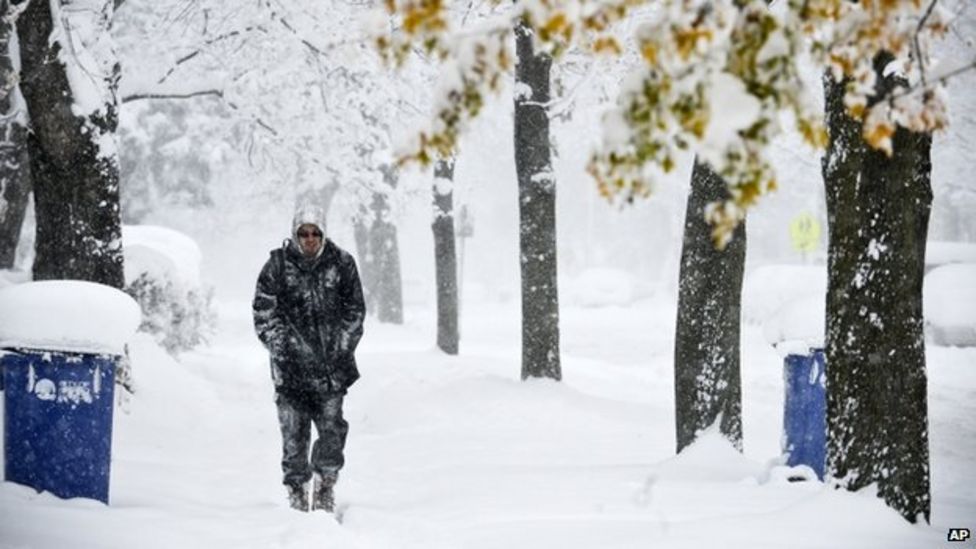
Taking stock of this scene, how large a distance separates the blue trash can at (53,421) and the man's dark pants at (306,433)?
4.01ft

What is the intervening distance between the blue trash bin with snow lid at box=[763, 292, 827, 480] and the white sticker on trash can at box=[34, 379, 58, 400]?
16.2 ft

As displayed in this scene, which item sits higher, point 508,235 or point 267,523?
point 508,235

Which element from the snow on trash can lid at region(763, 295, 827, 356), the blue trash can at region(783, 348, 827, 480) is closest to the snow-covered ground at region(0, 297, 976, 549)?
the blue trash can at region(783, 348, 827, 480)

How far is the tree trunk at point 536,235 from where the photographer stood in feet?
32.9

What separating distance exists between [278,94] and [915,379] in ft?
35.0

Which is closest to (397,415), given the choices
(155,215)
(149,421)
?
(149,421)

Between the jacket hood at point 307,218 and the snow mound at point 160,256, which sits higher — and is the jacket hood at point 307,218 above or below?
below

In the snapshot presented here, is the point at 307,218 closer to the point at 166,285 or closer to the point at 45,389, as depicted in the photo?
the point at 45,389

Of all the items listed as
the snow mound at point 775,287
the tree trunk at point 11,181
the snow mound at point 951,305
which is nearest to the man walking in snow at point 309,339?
the tree trunk at point 11,181

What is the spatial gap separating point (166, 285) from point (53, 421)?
30.0ft

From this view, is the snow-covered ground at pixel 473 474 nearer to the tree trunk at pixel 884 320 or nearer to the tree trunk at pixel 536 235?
the tree trunk at pixel 884 320

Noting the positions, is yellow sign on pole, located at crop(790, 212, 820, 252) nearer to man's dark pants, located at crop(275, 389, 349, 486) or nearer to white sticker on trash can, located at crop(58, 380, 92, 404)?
man's dark pants, located at crop(275, 389, 349, 486)

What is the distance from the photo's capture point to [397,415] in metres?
9.67

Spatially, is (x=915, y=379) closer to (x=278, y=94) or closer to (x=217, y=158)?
(x=278, y=94)
